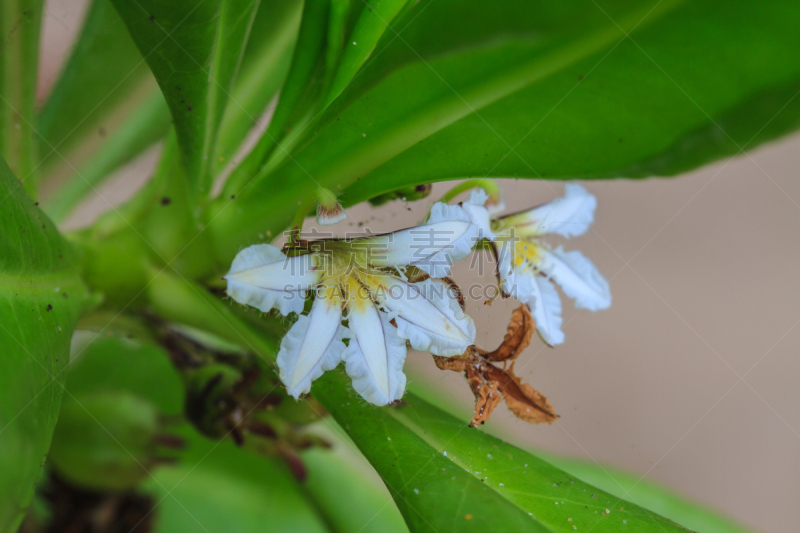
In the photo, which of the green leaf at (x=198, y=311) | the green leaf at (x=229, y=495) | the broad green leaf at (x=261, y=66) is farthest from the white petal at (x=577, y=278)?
the green leaf at (x=229, y=495)

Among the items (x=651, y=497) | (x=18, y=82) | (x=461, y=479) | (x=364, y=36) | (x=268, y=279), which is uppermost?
(x=364, y=36)

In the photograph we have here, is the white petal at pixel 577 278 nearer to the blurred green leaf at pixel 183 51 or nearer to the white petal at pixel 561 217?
the white petal at pixel 561 217

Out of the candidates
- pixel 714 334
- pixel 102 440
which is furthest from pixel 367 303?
pixel 714 334

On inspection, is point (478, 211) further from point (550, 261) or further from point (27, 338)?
point (27, 338)

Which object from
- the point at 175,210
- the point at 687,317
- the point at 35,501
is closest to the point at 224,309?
the point at 175,210

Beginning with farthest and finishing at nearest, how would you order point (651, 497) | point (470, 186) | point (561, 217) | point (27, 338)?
point (651, 497), point (561, 217), point (470, 186), point (27, 338)

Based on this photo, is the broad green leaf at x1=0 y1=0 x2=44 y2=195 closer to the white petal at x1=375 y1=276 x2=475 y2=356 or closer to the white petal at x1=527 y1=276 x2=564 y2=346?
the white petal at x1=375 y1=276 x2=475 y2=356

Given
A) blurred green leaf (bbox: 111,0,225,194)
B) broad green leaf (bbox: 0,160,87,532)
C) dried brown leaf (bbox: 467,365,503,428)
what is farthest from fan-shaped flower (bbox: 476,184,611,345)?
broad green leaf (bbox: 0,160,87,532)
